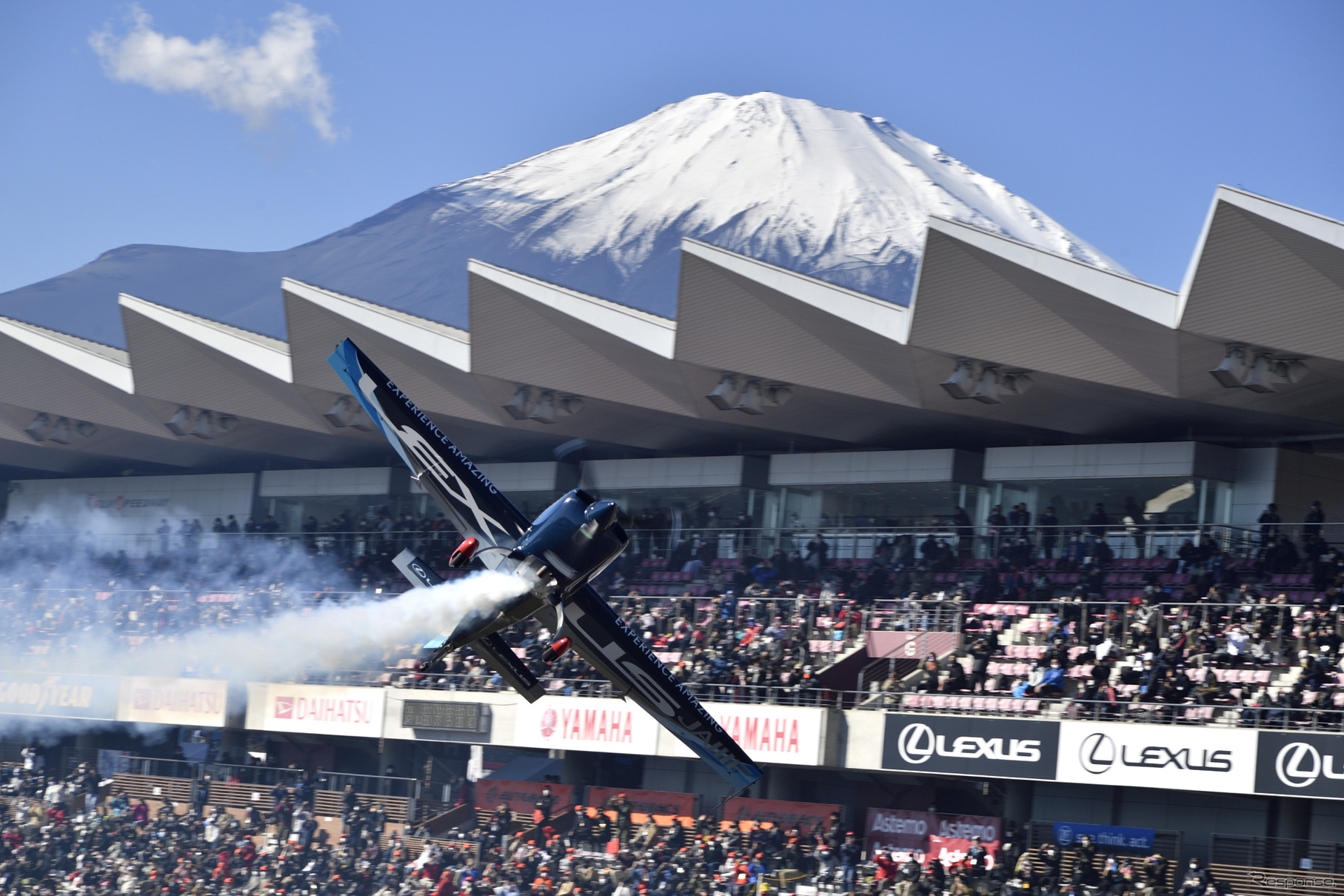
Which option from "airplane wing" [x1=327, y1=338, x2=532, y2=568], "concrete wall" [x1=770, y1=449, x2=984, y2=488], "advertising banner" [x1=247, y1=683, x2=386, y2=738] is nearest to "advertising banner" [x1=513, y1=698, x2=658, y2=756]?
"advertising banner" [x1=247, y1=683, x2=386, y2=738]

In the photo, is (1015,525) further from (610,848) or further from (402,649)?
(402,649)

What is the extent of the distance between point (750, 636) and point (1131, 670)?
461 inches

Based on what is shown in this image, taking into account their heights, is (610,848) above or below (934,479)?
below

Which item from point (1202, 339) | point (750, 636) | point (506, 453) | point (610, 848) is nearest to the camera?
point (1202, 339)

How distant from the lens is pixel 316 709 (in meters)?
47.1

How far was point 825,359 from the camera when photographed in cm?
4444

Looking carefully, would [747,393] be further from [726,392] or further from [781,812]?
Answer: [781,812]

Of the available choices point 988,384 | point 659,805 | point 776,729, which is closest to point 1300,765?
point 776,729

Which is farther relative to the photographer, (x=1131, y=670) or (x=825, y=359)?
(x=825, y=359)

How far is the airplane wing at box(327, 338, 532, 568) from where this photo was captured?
26703 millimetres

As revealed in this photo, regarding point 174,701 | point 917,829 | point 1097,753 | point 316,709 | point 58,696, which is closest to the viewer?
point 1097,753

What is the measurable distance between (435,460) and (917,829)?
1712cm

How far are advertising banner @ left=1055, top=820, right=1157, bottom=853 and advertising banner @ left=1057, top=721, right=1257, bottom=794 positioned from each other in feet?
6.67

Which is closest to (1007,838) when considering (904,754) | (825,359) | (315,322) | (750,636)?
(904,754)
